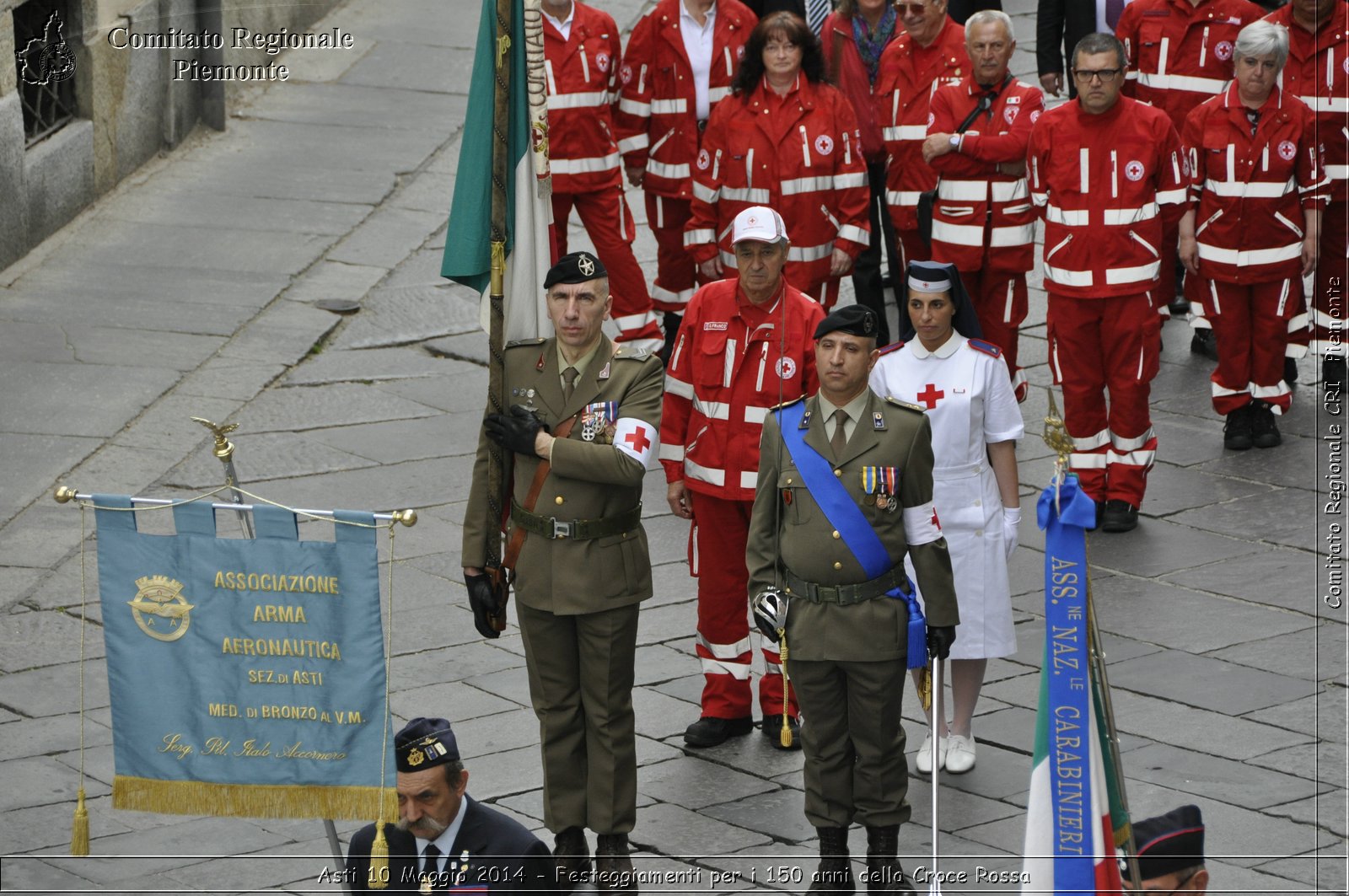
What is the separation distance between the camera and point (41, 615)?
354 inches

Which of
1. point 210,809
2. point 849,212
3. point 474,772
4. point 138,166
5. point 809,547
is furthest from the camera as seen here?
point 138,166

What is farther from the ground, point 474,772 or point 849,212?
point 849,212

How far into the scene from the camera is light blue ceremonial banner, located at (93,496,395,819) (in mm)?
6094

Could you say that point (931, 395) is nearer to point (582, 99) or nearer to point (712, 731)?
point (712, 731)

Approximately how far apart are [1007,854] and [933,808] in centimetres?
60

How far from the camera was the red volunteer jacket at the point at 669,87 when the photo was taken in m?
11.0

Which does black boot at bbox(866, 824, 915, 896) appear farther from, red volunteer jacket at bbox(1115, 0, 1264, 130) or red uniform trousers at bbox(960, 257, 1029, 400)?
red volunteer jacket at bbox(1115, 0, 1264, 130)

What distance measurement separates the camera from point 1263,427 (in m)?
10.8

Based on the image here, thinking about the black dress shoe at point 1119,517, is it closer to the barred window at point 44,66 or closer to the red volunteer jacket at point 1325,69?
the red volunteer jacket at point 1325,69

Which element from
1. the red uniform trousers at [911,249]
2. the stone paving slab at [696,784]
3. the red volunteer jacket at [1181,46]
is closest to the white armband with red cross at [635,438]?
the stone paving slab at [696,784]

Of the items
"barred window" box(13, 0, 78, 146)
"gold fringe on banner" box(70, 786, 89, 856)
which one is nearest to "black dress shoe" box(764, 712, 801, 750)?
"gold fringe on banner" box(70, 786, 89, 856)

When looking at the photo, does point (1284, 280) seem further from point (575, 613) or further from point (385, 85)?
point (385, 85)

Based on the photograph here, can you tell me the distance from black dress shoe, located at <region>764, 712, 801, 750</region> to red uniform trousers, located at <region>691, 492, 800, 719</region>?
33 mm

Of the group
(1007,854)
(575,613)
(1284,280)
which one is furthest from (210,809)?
(1284,280)
